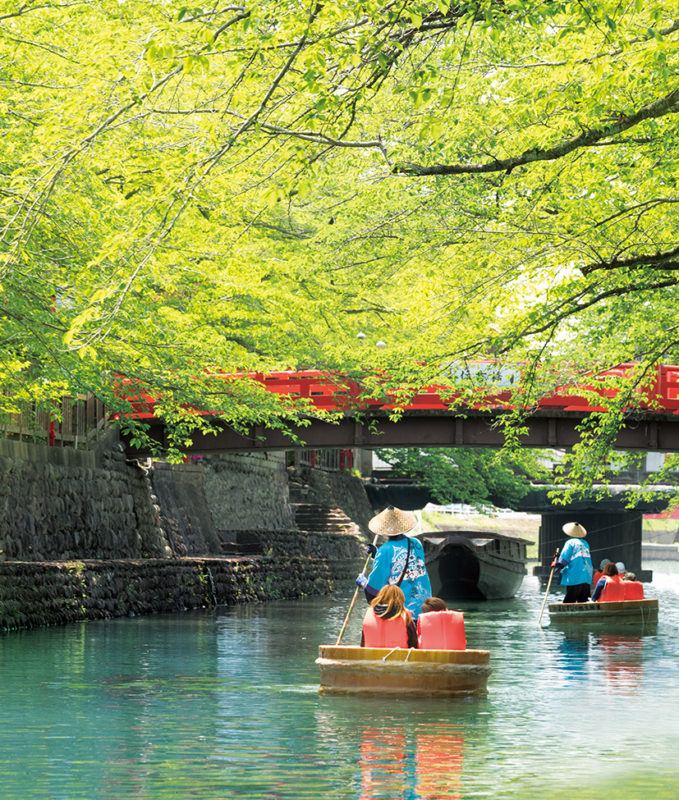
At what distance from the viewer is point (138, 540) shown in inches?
1255

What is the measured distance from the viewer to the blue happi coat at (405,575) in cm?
1396

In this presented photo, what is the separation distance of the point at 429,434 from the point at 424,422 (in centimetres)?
34

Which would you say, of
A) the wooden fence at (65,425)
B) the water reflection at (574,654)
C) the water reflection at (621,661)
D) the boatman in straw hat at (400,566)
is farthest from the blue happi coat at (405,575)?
the wooden fence at (65,425)

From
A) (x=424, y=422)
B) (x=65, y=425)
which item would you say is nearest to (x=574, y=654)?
(x=424, y=422)

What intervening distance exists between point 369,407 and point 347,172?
834 cm

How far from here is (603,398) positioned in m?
22.9

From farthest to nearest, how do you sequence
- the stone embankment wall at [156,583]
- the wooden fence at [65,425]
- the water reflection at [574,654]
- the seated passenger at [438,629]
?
the wooden fence at [65,425]
the stone embankment wall at [156,583]
the water reflection at [574,654]
the seated passenger at [438,629]

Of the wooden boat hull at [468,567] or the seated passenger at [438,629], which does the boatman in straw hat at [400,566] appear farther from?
the wooden boat hull at [468,567]

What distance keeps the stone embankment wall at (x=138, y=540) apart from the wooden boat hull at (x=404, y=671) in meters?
9.49

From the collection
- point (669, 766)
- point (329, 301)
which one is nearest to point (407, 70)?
point (669, 766)

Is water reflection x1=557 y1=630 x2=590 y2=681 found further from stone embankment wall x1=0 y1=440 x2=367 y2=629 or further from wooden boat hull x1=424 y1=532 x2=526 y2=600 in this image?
wooden boat hull x1=424 y1=532 x2=526 y2=600

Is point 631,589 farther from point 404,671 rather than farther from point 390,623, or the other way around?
point 404,671

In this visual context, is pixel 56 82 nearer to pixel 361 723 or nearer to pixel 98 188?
pixel 98 188

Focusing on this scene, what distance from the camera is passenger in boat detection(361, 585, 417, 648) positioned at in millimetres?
12914
